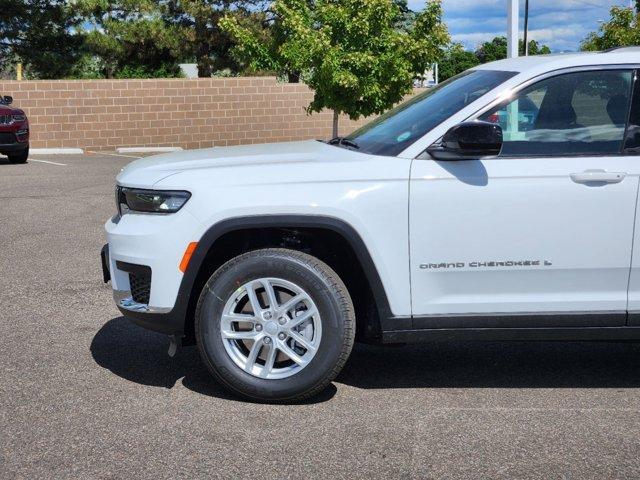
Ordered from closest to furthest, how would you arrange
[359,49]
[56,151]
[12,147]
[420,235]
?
[420,235] < [12,147] < [359,49] < [56,151]

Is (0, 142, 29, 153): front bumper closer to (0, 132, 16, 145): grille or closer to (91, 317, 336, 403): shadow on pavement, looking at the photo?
(0, 132, 16, 145): grille

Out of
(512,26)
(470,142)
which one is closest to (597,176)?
(470,142)

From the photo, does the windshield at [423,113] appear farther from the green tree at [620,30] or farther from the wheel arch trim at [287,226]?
the green tree at [620,30]

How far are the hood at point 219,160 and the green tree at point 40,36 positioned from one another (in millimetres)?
31642

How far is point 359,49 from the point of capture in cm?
2508

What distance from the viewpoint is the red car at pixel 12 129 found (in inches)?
792

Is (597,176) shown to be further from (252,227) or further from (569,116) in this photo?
(252,227)

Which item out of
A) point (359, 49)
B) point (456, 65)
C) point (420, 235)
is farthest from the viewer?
point (456, 65)

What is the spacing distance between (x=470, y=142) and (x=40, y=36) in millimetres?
33749

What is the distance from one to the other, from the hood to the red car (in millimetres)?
15233

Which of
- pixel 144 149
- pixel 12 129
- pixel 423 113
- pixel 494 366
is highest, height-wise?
pixel 423 113

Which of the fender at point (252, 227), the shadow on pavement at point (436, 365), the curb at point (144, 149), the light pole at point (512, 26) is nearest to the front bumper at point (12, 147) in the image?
the curb at point (144, 149)

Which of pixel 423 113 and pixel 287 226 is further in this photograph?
pixel 423 113

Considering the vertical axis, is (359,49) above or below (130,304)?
above
